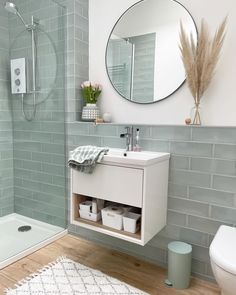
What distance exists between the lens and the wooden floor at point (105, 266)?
1.68 meters

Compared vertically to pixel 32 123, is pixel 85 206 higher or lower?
lower

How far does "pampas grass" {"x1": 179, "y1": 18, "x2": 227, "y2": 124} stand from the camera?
1.64 metres

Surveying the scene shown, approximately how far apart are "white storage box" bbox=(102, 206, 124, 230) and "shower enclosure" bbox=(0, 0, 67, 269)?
30.8 inches

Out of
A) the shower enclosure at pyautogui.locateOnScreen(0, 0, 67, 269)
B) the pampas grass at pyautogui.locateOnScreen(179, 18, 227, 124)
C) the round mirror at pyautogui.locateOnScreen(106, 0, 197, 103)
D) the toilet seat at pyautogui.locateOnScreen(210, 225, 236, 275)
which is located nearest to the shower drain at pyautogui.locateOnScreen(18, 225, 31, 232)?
the shower enclosure at pyautogui.locateOnScreen(0, 0, 67, 269)

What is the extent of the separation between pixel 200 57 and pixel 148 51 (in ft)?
1.54

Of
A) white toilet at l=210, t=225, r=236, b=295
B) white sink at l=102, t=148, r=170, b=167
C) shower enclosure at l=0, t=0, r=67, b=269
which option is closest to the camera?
white toilet at l=210, t=225, r=236, b=295

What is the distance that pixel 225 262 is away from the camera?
1.16 metres

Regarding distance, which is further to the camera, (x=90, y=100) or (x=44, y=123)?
(x=44, y=123)

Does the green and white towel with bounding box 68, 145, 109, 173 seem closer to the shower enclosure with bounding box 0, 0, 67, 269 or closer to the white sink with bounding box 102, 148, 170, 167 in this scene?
the white sink with bounding box 102, 148, 170, 167

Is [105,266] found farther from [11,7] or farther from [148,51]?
[11,7]

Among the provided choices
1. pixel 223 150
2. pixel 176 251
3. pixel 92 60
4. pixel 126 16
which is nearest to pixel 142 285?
pixel 176 251

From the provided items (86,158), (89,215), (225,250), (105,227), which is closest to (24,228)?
(89,215)

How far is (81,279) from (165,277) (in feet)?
1.98

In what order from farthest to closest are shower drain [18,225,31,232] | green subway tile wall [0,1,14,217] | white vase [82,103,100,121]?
1. green subway tile wall [0,1,14,217]
2. shower drain [18,225,31,232]
3. white vase [82,103,100,121]
